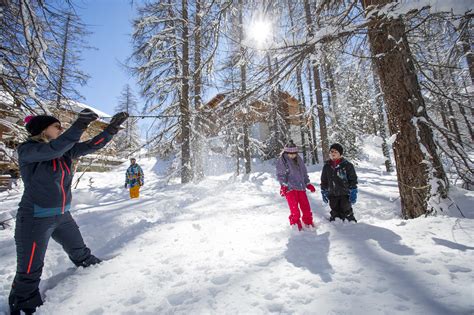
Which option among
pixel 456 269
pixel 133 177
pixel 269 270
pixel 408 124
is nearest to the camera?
pixel 456 269

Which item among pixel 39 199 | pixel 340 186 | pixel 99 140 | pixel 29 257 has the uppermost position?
pixel 99 140

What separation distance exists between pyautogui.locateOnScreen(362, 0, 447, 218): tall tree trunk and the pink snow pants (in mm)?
1587

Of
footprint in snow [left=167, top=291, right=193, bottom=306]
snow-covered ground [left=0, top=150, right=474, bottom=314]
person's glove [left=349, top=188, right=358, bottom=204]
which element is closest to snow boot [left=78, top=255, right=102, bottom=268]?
snow-covered ground [left=0, top=150, right=474, bottom=314]

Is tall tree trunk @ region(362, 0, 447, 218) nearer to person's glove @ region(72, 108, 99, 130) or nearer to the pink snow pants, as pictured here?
the pink snow pants

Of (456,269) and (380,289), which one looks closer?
(380,289)

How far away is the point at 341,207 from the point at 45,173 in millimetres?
4410

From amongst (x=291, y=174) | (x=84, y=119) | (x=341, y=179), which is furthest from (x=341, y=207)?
(x=84, y=119)

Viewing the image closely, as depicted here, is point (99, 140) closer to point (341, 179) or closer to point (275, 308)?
point (275, 308)

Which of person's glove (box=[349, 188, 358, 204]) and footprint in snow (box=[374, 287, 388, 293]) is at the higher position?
person's glove (box=[349, 188, 358, 204])

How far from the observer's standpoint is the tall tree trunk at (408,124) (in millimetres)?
3654

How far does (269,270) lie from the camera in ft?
7.93

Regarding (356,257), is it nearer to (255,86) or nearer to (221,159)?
(255,86)

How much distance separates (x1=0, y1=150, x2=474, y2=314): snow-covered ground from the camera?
1813 mm

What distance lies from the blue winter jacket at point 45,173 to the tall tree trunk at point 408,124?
428cm
